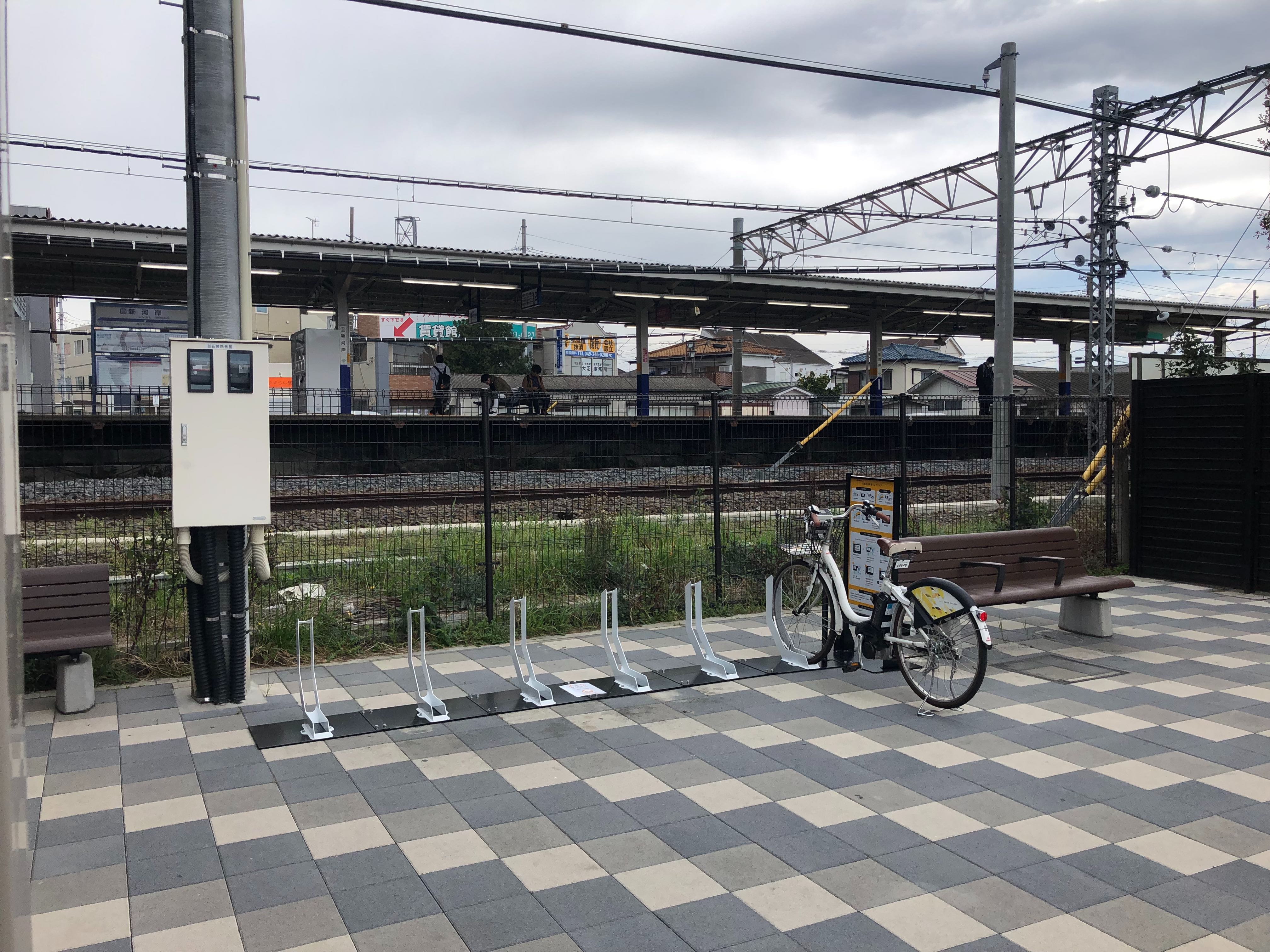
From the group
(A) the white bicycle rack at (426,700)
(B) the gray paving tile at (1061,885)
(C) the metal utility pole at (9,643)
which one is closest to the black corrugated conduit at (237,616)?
(A) the white bicycle rack at (426,700)

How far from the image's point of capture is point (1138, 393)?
11438mm

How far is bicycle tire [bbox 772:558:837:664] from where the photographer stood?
7.60 m

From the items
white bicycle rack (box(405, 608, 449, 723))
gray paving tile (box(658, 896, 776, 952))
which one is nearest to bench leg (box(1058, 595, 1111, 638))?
white bicycle rack (box(405, 608, 449, 723))

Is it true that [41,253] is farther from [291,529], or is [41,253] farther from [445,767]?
[445,767]

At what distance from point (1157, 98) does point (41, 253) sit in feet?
72.5

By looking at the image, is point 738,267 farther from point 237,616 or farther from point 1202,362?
point 237,616

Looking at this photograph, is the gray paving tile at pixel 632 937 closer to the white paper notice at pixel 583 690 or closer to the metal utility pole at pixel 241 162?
the white paper notice at pixel 583 690

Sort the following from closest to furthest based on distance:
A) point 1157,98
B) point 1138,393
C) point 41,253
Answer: point 1138,393 < point 1157,98 < point 41,253

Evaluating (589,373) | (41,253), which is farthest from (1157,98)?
(589,373)

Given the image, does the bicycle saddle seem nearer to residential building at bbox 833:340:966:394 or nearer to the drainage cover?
the drainage cover

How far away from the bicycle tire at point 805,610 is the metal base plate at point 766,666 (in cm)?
15

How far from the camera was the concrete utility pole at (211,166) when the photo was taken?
6.72 meters

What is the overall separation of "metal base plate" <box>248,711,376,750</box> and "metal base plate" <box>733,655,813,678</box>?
269 cm

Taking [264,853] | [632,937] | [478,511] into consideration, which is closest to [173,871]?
[264,853]
